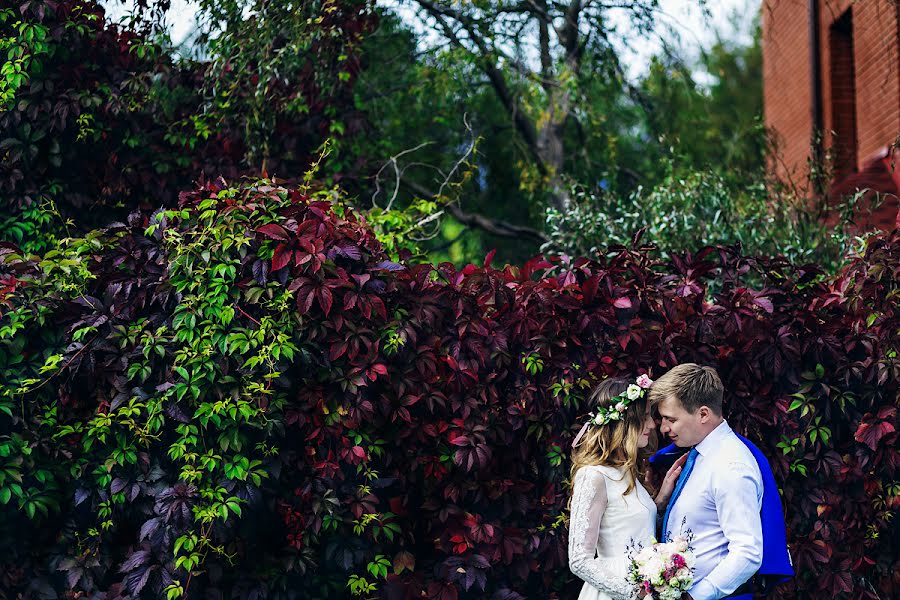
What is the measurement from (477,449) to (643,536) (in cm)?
94

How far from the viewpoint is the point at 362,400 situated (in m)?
4.47

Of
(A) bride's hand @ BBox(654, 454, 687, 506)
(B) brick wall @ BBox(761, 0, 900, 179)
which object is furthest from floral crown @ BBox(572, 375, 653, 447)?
(B) brick wall @ BBox(761, 0, 900, 179)

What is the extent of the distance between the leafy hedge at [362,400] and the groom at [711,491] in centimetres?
79

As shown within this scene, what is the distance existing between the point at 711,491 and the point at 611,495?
1.47 ft

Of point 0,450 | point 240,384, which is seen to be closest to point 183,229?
point 240,384

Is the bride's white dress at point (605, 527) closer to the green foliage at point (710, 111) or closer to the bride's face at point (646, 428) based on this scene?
Result: the bride's face at point (646, 428)

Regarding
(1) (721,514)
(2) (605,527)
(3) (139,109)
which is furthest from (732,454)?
(3) (139,109)

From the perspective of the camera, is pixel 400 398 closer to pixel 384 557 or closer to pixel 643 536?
pixel 384 557

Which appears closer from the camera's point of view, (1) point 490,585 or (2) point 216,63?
(1) point 490,585

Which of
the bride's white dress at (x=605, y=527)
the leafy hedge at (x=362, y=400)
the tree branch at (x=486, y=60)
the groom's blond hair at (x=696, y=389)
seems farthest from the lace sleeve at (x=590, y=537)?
the tree branch at (x=486, y=60)

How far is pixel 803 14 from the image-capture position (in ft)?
36.0

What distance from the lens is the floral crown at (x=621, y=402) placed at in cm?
397

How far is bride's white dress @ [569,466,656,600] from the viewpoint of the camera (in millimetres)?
3826

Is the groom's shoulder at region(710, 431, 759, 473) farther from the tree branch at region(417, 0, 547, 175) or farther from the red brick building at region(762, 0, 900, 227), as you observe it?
the tree branch at region(417, 0, 547, 175)
